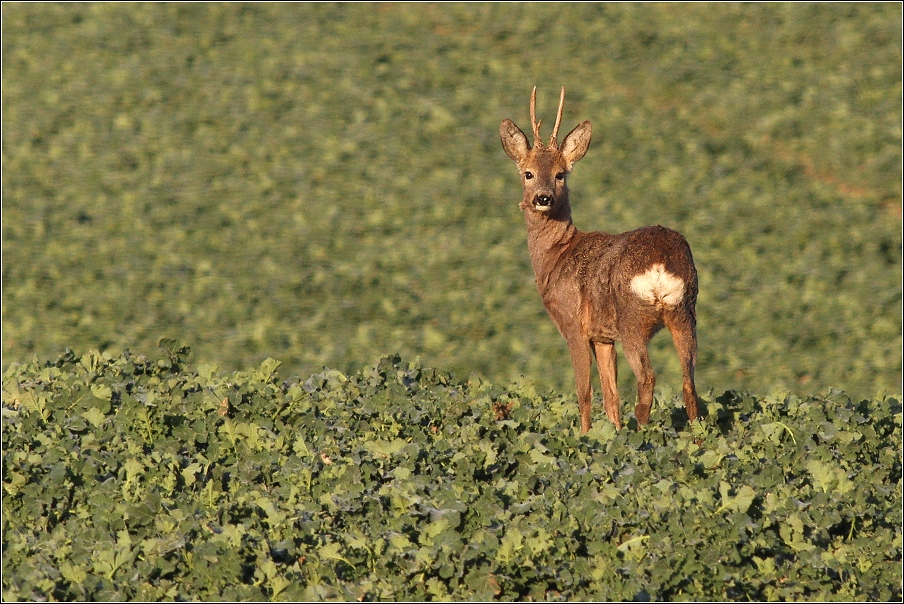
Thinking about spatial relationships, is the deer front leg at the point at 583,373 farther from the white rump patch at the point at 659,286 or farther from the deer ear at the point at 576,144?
the deer ear at the point at 576,144

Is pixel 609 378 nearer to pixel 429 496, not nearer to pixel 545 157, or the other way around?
pixel 545 157

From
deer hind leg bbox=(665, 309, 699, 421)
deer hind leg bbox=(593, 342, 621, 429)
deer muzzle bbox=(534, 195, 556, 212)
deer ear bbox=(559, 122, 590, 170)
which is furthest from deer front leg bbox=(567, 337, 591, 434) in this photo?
deer ear bbox=(559, 122, 590, 170)

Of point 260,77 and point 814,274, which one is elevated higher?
point 260,77

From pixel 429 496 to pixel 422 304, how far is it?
8.51 metres

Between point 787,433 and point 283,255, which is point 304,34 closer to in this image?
point 283,255

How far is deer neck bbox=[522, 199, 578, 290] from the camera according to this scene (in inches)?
422

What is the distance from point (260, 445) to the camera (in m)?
9.69

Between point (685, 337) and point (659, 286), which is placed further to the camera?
point (685, 337)

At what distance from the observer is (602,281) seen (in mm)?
9984

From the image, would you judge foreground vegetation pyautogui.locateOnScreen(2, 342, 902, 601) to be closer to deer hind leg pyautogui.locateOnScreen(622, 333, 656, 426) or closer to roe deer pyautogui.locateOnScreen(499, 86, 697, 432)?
deer hind leg pyautogui.locateOnScreen(622, 333, 656, 426)

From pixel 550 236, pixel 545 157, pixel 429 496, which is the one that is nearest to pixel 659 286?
pixel 550 236

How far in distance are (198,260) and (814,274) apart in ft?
27.1

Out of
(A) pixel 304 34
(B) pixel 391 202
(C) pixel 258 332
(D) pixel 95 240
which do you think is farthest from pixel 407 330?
(A) pixel 304 34

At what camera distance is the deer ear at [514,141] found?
35.1 feet
